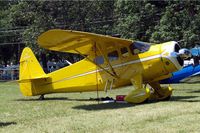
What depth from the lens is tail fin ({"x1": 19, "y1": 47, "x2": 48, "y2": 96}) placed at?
742 inches

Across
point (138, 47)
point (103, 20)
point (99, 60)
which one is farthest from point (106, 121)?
point (103, 20)

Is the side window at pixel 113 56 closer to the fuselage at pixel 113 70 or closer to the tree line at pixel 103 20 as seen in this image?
the fuselage at pixel 113 70

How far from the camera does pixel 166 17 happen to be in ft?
121

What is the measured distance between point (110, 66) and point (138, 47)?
135 cm

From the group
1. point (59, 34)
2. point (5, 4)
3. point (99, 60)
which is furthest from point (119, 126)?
Result: point (5, 4)

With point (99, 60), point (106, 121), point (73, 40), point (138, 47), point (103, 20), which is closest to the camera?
point (106, 121)

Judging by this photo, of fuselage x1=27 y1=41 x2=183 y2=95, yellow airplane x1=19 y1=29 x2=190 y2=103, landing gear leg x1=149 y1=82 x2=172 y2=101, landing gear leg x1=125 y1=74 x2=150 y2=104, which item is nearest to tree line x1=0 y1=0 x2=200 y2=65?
landing gear leg x1=149 y1=82 x2=172 y2=101

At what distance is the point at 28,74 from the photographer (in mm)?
19250

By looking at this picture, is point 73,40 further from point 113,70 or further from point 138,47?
point 138,47

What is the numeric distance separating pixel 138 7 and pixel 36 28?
47.9 feet

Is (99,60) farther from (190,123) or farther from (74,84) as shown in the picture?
(190,123)

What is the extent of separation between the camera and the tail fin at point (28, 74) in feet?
61.9

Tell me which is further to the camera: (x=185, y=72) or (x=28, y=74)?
(x=185, y=72)

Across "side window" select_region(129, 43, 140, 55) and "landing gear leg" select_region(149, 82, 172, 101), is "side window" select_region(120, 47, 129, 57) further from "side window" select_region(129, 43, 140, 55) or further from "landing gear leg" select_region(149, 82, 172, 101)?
"landing gear leg" select_region(149, 82, 172, 101)
